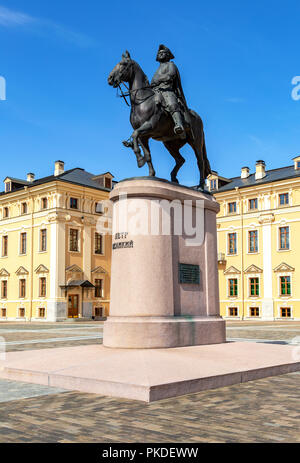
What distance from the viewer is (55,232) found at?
4044cm

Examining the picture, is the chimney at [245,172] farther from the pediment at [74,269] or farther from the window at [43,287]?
the window at [43,287]

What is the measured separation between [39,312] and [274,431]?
38.2 metres

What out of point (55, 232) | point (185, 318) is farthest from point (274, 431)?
point (55, 232)

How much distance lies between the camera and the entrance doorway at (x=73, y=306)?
40531 mm

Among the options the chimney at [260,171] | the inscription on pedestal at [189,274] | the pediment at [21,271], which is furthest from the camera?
the chimney at [260,171]

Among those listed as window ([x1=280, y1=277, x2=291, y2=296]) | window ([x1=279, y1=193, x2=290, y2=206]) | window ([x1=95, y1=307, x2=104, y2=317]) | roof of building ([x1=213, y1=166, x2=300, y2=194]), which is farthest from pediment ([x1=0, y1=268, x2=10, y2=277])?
window ([x1=279, y1=193, x2=290, y2=206])

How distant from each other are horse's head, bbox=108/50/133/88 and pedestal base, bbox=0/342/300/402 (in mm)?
5522

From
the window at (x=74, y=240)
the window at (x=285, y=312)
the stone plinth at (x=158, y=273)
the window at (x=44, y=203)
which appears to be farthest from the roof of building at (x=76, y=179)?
the stone plinth at (x=158, y=273)

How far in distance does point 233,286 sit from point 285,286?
16.4 ft

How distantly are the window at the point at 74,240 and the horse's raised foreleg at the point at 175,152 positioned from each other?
30.6 m

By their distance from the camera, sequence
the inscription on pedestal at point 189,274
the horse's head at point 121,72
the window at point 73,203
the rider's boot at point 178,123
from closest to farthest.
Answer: the inscription on pedestal at point 189,274, the rider's boot at point 178,123, the horse's head at point 121,72, the window at point 73,203

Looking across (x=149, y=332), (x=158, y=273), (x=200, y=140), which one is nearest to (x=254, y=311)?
(x=200, y=140)

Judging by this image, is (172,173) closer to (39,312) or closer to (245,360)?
(245,360)

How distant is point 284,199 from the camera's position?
40.7m
